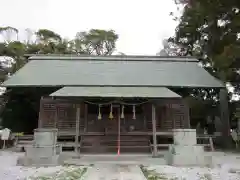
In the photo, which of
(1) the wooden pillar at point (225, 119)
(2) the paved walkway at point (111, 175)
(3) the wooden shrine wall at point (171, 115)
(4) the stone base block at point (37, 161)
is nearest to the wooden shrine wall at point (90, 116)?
(3) the wooden shrine wall at point (171, 115)

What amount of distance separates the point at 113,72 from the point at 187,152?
8.44 m

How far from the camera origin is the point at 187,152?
786cm

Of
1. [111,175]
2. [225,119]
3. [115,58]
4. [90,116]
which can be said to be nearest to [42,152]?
[111,175]

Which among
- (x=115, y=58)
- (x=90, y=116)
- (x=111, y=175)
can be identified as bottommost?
(x=111, y=175)

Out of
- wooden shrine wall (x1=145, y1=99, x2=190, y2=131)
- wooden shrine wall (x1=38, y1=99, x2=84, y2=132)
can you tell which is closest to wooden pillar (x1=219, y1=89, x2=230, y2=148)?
wooden shrine wall (x1=145, y1=99, x2=190, y2=131)

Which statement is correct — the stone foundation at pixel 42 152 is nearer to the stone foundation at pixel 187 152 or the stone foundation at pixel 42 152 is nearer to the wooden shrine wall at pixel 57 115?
the stone foundation at pixel 187 152

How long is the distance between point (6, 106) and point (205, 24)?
14.2 meters

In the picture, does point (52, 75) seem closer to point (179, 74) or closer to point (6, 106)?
point (6, 106)

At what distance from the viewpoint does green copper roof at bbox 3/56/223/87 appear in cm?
1324

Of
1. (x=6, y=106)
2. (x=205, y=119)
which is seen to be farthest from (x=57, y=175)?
(x=205, y=119)

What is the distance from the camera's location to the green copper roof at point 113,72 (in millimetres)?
13242

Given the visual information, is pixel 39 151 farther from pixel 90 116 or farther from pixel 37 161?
pixel 90 116

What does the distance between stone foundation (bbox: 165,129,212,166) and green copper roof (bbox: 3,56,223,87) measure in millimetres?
5324

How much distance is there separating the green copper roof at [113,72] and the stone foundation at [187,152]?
5324 millimetres
